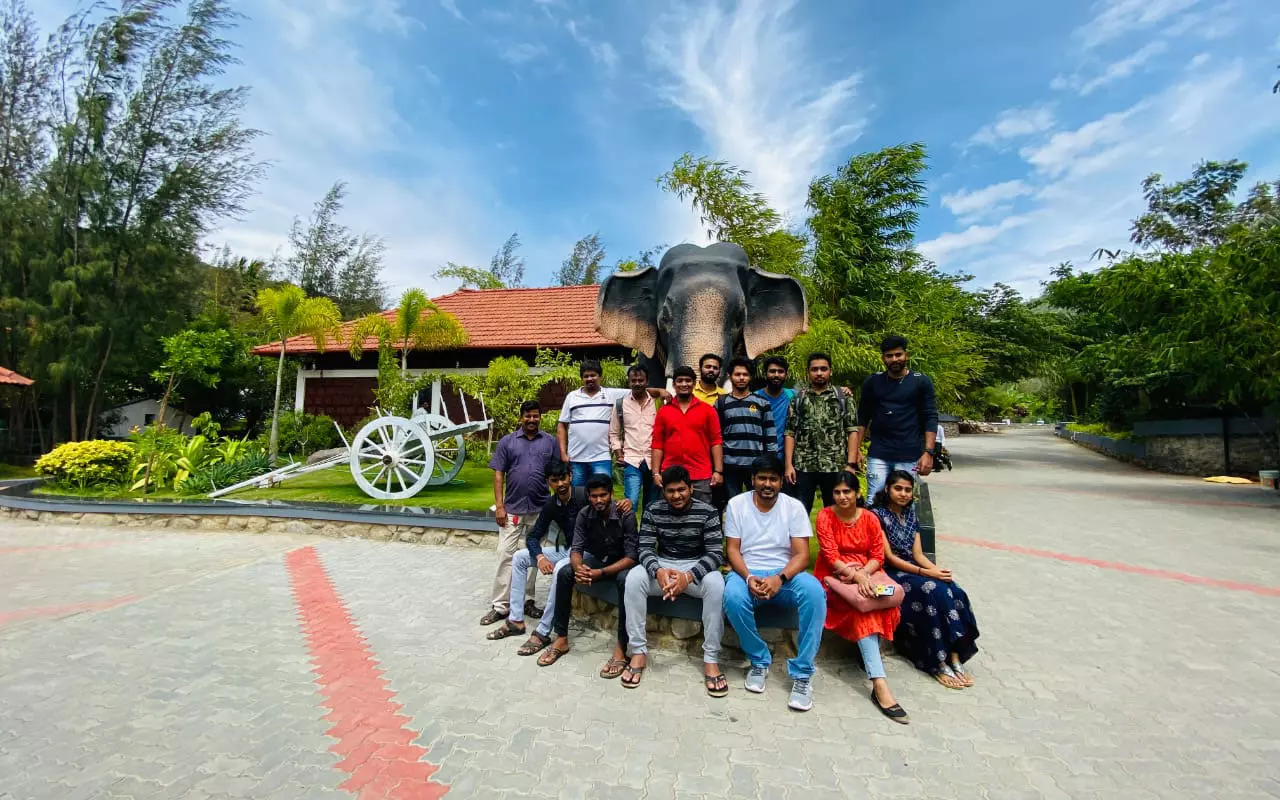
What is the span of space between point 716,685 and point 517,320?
14.6 meters

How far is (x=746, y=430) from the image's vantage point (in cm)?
384

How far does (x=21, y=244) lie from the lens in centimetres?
1491

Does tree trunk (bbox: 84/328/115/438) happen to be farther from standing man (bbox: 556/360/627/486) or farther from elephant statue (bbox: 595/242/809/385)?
standing man (bbox: 556/360/627/486)

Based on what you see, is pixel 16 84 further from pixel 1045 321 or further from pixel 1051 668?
pixel 1045 321

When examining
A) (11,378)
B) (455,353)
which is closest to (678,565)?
(455,353)

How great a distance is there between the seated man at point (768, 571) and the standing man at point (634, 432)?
2.83 feet

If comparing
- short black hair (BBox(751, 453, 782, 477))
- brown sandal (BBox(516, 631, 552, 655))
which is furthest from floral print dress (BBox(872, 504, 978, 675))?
brown sandal (BBox(516, 631, 552, 655))

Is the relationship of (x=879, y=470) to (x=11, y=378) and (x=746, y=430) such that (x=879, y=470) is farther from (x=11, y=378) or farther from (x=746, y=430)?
(x=11, y=378)

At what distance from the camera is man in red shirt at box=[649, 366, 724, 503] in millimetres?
3688

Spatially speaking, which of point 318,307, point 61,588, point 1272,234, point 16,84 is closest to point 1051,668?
point 61,588

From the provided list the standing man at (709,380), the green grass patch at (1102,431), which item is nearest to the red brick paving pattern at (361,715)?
the standing man at (709,380)

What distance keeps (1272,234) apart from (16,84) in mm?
27821

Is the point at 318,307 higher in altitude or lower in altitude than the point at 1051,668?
higher

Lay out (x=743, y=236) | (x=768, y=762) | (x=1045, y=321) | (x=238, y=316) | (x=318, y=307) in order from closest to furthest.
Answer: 1. (x=768, y=762)
2. (x=743, y=236)
3. (x=318, y=307)
4. (x=1045, y=321)
5. (x=238, y=316)
